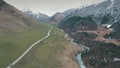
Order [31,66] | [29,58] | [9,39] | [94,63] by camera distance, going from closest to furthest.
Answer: [31,66], [29,58], [94,63], [9,39]

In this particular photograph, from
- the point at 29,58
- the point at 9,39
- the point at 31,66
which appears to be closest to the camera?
the point at 31,66

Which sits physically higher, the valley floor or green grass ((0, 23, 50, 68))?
green grass ((0, 23, 50, 68))

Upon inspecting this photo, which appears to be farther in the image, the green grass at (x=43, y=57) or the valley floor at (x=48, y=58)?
the valley floor at (x=48, y=58)

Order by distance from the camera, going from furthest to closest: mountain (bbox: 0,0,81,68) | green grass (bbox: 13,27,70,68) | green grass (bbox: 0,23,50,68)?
1. green grass (bbox: 0,23,50,68)
2. mountain (bbox: 0,0,81,68)
3. green grass (bbox: 13,27,70,68)

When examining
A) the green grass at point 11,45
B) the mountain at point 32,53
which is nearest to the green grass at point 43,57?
the mountain at point 32,53

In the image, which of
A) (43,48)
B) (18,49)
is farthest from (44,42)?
(18,49)

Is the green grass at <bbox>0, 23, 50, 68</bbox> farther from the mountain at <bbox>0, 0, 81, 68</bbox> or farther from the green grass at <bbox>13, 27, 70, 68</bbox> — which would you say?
the green grass at <bbox>13, 27, 70, 68</bbox>

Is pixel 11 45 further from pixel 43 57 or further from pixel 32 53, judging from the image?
pixel 43 57

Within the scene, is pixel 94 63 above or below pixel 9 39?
below

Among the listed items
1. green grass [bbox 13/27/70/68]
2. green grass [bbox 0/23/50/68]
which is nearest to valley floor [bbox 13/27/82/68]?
green grass [bbox 13/27/70/68]

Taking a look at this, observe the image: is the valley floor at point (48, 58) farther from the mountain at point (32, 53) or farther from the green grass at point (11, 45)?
the green grass at point (11, 45)

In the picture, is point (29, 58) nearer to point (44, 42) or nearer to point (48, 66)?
point (48, 66)
